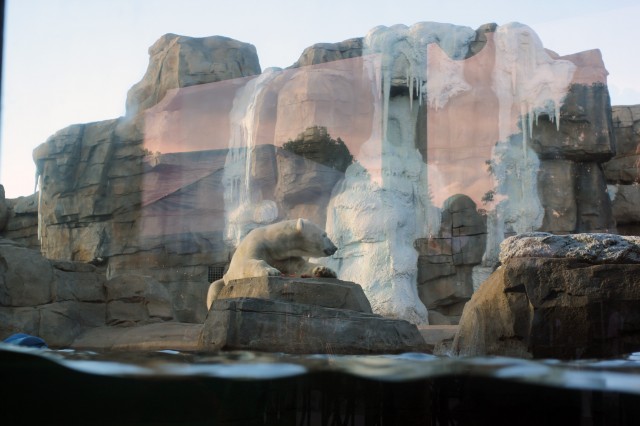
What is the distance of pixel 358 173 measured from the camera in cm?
1534

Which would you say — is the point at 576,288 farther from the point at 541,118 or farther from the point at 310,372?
the point at 541,118

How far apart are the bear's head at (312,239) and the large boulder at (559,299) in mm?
3111

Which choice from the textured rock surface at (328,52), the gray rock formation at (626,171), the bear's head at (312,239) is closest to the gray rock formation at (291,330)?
the bear's head at (312,239)

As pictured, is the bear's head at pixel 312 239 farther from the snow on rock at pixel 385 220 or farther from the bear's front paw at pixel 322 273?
the snow on rock at pixel 385 220

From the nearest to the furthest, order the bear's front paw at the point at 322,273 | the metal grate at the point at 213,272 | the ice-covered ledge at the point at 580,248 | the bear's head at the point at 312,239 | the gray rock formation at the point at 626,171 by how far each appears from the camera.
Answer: the ice-covered ledge at the point at 580,248, the bear's front paw at the point at 322,273, the bear's head at the point at 312,239, the metal grate at the point at 213,272, the gray rock formation at the point at 626,171

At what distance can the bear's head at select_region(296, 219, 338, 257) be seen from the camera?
23.6 ft

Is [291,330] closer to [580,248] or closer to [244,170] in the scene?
[580,248]

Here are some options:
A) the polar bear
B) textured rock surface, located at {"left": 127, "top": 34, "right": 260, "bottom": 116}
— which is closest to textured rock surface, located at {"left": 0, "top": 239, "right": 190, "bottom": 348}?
the polar bear

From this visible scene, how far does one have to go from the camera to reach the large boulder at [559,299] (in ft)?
10.9

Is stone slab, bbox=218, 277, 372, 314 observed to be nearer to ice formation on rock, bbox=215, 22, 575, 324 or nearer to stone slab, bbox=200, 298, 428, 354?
stone slab, bbox=200, 298, 428, 354

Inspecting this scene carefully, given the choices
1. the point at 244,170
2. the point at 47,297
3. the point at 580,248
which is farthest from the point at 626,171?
the point at 580,248

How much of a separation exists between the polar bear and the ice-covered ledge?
2.99 m

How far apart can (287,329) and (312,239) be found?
3064 mm

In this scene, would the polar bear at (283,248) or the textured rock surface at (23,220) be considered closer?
the polar bear at (283,248)
